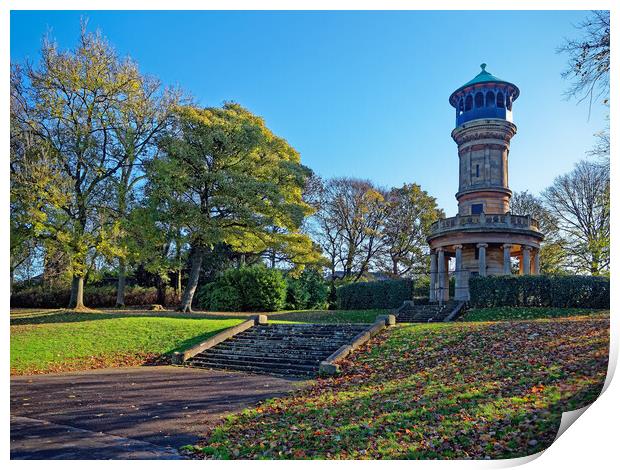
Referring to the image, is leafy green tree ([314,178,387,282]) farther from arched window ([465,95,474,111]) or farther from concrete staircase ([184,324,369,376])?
concrete staircase ([184,324,369,376])

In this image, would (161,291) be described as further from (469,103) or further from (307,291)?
(469,103)

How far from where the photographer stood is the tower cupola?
18938mm

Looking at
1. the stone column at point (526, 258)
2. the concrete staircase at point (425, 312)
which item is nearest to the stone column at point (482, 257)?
the stone column at point (526, 258)

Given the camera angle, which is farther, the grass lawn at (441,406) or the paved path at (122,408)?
the paved path at (122,408)

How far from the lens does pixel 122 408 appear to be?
23.2ft

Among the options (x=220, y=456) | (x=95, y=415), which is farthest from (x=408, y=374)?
(x=95, y=415)

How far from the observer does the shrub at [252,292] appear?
22203 mm

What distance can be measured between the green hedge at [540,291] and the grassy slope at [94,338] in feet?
27.7

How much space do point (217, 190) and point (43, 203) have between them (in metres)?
9.69

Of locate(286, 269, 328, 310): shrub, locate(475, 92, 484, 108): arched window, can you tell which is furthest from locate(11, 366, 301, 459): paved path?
locate(475, 92, 484, 108): arched window

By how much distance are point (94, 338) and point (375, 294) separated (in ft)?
39.6

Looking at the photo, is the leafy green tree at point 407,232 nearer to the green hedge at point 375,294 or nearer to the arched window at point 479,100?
the green hedge at point 375,294

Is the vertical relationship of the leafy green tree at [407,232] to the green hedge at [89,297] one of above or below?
above

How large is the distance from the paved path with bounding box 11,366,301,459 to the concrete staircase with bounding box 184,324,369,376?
2.52 feet
